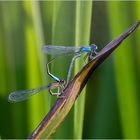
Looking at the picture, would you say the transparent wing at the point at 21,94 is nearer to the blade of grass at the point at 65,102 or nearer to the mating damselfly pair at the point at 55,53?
the mating damselfly pair at the point at 55,53

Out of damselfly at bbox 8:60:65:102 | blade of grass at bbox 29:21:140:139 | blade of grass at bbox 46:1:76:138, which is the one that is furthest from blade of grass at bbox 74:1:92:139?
blade of grass at bbox 29:21:140:139

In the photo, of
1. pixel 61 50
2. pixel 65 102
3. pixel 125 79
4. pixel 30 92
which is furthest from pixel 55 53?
pixel 65 102

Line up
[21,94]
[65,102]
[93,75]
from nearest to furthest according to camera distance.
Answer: [65,102], [21,94], [93,75]

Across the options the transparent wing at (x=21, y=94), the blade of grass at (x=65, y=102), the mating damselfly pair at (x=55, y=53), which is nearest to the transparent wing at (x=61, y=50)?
the mating damselfly pair at (x=55, y=53)

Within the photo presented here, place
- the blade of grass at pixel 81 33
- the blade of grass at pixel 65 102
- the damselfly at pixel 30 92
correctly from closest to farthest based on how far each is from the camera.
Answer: the blade of grass at pixel 65 102 → the damselfly at pixel 30 92 → the blade of grass at pixel 81 33

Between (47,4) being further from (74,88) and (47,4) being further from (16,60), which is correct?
(74,88)

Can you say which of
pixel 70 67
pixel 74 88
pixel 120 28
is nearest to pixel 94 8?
pixel 120 28

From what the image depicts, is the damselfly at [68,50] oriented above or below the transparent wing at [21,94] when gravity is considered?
above

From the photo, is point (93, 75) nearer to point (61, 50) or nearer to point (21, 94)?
point (61, 50)
